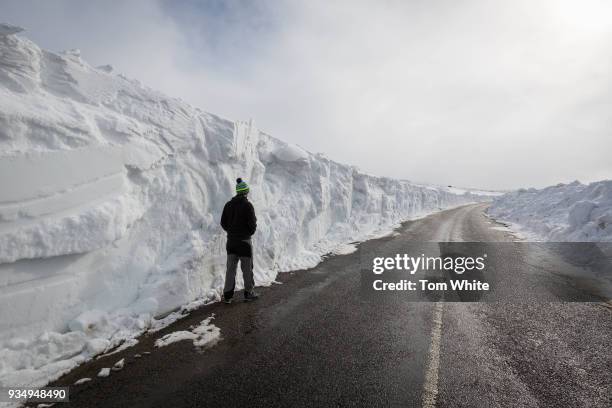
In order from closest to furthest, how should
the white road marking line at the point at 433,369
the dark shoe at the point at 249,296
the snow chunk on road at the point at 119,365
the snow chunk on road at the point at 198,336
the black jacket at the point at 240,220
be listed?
the white road marking line at the point at 433,369 < the snow chunk on road at the point at 119,365 < the snow chunk on road at the point at 198,336 < the black jacket at the point at 240,220 < the dark shoe at the point at 249,296

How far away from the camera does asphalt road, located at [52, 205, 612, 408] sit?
9.11 ft

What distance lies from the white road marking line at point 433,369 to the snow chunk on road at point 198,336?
8.61 feet

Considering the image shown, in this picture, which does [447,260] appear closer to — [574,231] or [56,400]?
[574,231]

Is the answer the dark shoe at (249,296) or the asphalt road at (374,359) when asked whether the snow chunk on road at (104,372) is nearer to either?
the asphalt road at (374,359)

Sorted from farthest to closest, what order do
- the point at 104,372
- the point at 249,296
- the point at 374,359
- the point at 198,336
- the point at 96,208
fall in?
the point at 249,296 → the point at 96,208 → the point at 198,336 → the point at 374,359 → the point at 104,372

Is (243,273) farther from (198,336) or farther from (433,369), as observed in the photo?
(433,369)

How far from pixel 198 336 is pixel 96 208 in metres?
2.52

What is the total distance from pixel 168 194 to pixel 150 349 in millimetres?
3202

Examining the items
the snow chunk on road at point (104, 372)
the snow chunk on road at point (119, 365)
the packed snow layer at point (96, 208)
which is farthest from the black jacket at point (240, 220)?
the snow chunk on road at point (104, 372)

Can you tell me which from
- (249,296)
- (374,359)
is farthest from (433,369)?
(249,296)

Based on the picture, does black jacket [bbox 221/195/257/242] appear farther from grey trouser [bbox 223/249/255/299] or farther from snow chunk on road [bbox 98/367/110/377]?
snow chunk on road [bbox 98/367/110/377]

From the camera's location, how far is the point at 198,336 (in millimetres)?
3994

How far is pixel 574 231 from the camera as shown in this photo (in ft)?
40.8

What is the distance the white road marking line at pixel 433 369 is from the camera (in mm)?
2738
